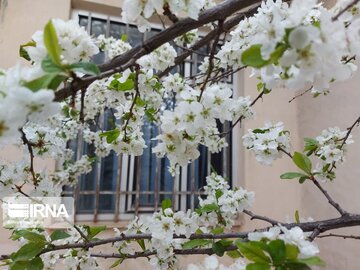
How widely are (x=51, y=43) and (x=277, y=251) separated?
0.41 meters

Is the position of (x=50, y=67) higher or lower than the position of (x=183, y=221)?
higher

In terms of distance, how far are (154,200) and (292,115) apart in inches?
45.6

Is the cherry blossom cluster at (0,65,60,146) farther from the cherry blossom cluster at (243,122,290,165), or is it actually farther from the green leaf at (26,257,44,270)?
the cherry blossom cluster at (243,122,290,165)

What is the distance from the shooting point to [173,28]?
0.52 m

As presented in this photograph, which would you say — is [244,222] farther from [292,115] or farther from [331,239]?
[292,115]

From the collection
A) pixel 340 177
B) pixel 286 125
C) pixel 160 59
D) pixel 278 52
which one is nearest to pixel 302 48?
pixel 278 52

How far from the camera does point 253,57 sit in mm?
387

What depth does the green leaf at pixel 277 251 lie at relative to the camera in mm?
429

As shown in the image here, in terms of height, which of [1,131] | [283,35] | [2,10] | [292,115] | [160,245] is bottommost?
[160,245]

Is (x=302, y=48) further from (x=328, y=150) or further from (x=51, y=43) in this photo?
(x=328, y=150)

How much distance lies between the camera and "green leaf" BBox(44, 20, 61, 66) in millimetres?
393

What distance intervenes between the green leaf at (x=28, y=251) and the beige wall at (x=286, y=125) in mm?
1086

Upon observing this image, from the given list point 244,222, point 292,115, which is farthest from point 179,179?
point 292,115

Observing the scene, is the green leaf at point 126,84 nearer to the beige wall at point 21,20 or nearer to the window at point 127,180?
the window at point 127,180
